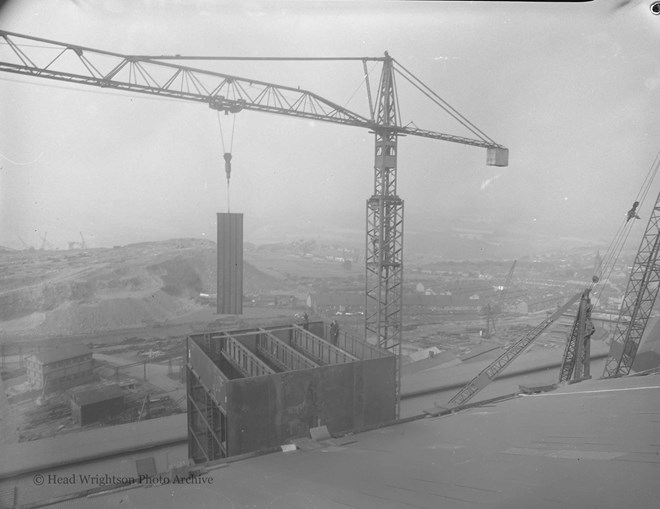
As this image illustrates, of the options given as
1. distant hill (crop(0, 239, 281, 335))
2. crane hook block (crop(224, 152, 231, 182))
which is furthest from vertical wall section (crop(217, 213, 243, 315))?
distant hill (crop(0, 239, 281, 335))

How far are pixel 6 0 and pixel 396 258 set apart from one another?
5262mm

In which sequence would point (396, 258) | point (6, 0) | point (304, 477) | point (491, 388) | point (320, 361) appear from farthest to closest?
point (491, 388)
point (396, 258)
point (320, 361)
point (6, 0)
point (304, 477)

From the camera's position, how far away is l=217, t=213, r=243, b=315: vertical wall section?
4570 mm

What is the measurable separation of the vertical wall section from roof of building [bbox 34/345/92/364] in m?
3.37

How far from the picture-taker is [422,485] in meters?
1.75

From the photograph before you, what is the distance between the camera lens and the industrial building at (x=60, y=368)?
236 inches

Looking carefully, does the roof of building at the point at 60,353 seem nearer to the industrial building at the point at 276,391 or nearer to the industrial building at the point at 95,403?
the industrial building at the point at 95,403

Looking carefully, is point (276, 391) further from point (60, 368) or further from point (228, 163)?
point (60, 368)

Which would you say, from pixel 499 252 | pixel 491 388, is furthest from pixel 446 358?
pixel 499 252

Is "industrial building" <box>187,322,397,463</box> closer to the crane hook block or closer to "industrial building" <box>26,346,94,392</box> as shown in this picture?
the crane hook block

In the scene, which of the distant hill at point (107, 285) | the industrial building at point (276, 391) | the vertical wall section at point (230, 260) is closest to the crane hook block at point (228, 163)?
the vertical wall section at point (230, 260)

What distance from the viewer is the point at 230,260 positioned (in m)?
4.64

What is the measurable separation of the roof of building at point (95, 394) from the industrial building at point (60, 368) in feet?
0.83

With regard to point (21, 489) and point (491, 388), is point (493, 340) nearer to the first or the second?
point (491, 388)
